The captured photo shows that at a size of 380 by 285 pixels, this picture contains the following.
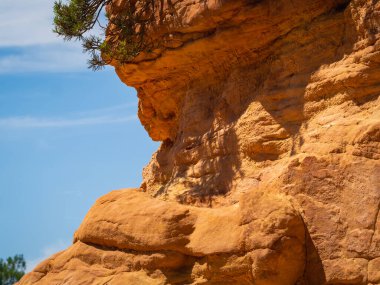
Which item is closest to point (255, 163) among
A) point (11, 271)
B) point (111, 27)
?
point (111, 27)

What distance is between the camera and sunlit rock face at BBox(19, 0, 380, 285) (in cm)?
686

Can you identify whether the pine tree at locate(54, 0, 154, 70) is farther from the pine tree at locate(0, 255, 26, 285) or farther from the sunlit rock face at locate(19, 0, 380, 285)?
the pine tree at locate(0, 255, 26, 285)

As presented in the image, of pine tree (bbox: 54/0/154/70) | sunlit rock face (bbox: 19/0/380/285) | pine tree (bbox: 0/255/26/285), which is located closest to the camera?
sunlit rock face (bbox: 19/0/380/285)

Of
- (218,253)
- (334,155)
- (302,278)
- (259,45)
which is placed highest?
(259,45)

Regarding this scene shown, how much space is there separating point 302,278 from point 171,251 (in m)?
1.77

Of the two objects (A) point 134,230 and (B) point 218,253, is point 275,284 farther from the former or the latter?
(A) point 134,230

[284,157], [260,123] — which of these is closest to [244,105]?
[260,123]

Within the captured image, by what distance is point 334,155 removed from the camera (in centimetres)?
705

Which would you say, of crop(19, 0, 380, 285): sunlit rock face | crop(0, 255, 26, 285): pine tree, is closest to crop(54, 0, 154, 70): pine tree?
crop(19, 0, 380, 285): sunlit rock face

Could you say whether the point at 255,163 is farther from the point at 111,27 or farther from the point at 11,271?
the point at 11,271

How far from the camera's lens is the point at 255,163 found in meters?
8.41

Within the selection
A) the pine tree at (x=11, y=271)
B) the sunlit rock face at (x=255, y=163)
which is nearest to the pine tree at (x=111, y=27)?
the sunlit rock face at (x=255, y=163)

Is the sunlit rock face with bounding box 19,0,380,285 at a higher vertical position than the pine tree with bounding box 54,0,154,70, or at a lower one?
lower

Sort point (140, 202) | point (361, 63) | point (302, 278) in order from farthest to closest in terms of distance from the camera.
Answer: point (140, 202)
point (361, 63)
point (302, 278)
